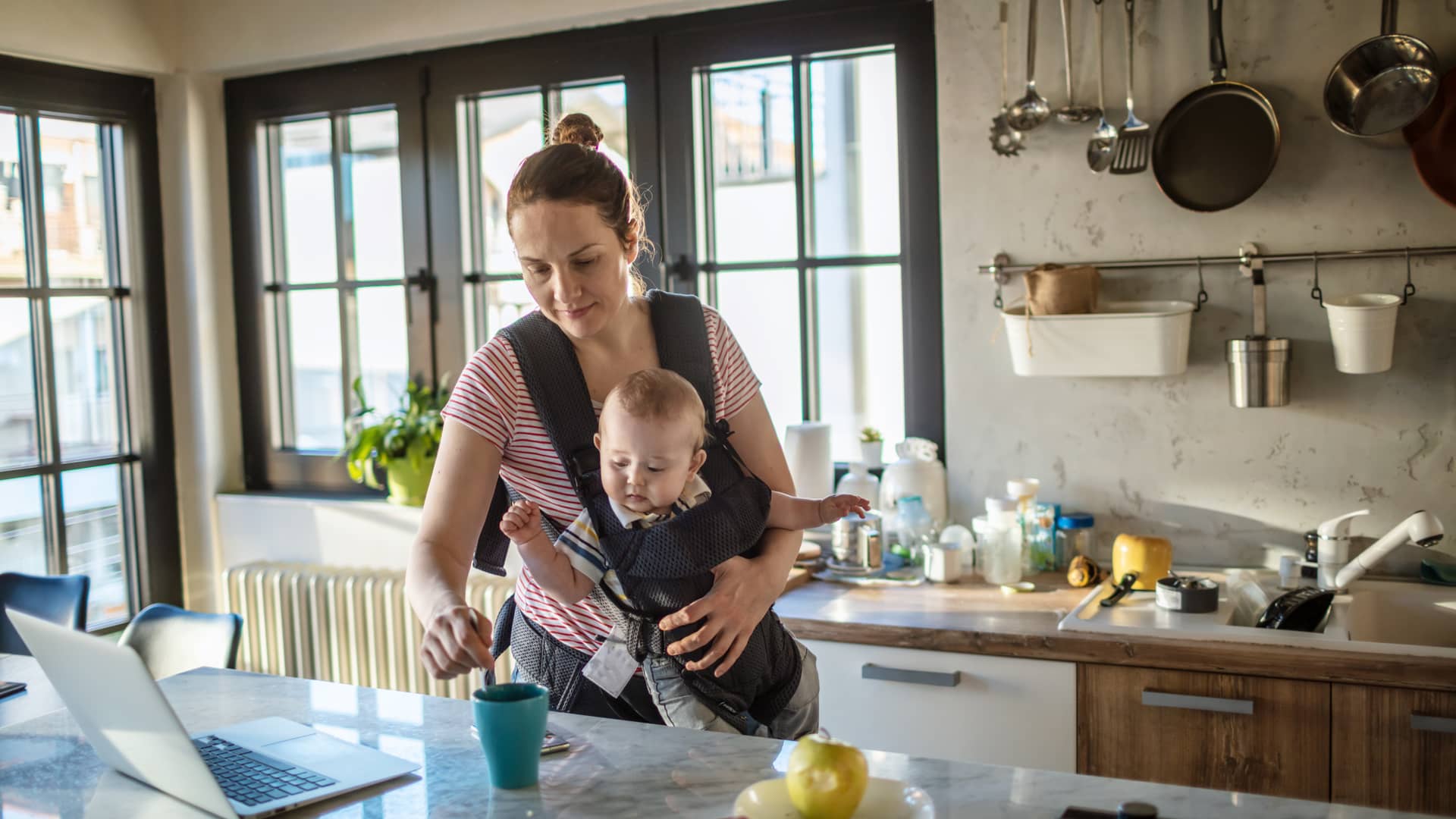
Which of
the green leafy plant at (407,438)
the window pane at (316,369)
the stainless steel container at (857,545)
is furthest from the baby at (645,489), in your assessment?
the window pane at (316,369)

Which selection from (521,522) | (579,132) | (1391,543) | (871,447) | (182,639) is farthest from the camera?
(871,447)

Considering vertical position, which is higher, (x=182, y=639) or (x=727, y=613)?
(x=727, y=613)

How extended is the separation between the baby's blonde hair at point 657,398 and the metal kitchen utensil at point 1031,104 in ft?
4.54

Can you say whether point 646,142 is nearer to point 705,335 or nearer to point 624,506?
point 705,335

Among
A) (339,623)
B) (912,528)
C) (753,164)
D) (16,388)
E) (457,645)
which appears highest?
(753,164)

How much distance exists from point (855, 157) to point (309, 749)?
81.7 inches

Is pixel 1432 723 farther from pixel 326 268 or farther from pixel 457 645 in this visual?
pixel 326 268

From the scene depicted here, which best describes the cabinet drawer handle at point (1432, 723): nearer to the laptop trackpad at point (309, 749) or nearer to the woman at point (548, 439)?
the woman at point (548, 439)

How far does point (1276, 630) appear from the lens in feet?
6.65

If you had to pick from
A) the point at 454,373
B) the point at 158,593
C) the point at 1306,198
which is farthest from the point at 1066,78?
the point at 158,593

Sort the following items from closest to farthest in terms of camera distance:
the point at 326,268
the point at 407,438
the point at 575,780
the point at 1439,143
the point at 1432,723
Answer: the point at 575,780, the point at 1432,723, the point at 1439,143, the point at 407,438, the point at 326,268

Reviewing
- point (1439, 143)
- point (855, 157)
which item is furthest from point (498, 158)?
point (1439, 143)

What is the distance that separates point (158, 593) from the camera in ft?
11.7

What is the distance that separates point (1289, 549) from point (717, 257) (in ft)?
5.13
